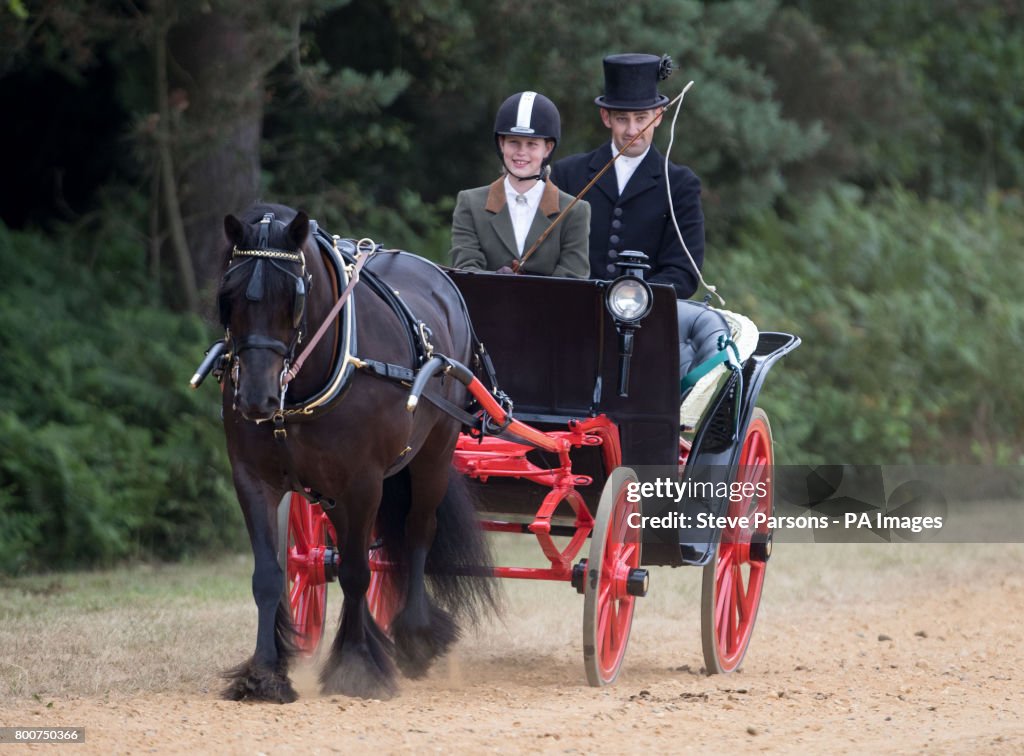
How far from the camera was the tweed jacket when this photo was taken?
7.22 m

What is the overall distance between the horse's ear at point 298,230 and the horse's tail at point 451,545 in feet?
5.23

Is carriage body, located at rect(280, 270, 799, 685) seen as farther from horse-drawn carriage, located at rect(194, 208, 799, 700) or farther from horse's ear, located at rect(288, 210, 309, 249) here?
horse's ear, located at rect(288, 210, 309, 249)

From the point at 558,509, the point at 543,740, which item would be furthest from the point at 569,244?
the point at 543,740

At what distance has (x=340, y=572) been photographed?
6172 mm

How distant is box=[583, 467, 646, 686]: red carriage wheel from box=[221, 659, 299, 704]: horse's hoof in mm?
1234

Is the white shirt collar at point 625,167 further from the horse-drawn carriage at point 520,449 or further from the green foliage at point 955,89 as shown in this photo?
the green foliage at point 955,89

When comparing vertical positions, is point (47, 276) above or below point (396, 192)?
below

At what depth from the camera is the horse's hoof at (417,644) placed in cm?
662

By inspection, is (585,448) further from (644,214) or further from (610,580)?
(644,214)

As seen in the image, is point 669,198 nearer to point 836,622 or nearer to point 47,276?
point 836,622

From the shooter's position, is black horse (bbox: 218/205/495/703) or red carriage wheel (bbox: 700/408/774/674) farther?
red carriage wheel (bbox: 700/408/774/674)

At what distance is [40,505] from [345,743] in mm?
5669

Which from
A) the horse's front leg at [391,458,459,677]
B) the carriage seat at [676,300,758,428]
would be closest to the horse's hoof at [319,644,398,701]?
the horse's front leg at [391,458,459,677]

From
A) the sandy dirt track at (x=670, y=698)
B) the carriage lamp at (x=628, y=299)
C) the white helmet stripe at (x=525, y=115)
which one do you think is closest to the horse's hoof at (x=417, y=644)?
the sandy dirt track at (x=670, y=698)
